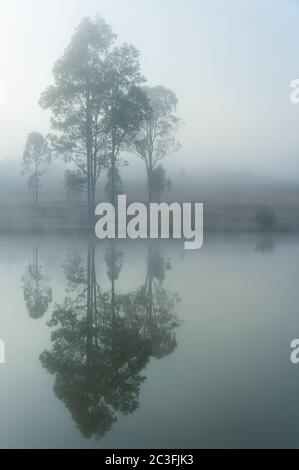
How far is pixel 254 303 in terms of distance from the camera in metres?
6.93

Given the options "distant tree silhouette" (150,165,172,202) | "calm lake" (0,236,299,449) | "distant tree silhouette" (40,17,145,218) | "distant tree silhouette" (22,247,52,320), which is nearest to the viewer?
"calm lake" (0,236,299,449)

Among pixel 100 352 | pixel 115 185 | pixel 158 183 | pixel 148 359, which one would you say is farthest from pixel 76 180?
pixel 148 359

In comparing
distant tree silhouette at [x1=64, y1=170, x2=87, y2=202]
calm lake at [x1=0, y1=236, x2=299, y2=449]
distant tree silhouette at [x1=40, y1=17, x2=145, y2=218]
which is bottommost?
calm lake at [x1=0, y1=236, x2=299, y2=449]

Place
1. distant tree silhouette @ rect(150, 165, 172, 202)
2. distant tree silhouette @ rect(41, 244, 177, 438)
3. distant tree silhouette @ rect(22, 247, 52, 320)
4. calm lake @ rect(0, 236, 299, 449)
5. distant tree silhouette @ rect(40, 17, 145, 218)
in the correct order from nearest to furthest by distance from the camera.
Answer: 1. calm lake @ rect(0, 236, 299, 449)
2. distant tree silhouette @ rect(41, 244, 177, 438)
3. distant tree silhouette @ rect(22, 247, 52, 320)
4. distant tree silhouette @ rect(40, 17, 145, 218)
5. distant tree silhouette @ rect(150, 165, 172, 202)

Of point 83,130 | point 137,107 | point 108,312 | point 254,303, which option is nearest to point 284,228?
point 137,107

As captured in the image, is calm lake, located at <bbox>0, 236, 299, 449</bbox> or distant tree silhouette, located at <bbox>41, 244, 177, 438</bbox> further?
distant tree silhouette, located at <bbox>41, 244, 177, 438</bbox>

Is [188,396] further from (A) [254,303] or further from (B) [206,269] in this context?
(B) [206,269]

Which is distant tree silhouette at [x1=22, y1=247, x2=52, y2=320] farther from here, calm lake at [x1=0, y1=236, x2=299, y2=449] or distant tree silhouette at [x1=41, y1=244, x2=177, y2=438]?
distant tree silhouette at [x1=41, y1=244, x2=177, y2=438]

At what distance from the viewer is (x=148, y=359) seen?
178 inches

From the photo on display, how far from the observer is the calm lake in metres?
3.18

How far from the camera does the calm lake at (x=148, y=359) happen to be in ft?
10.4

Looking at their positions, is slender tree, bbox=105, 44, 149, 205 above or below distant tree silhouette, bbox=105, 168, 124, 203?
above

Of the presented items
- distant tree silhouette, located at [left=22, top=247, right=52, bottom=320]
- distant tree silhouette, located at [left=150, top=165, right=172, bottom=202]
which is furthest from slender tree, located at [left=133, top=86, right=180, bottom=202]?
A: distant tree silhouette, located at [left=22, top=247, right=52, bottom=320]

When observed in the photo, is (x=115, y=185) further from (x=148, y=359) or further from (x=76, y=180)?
(x=148, y=359)
